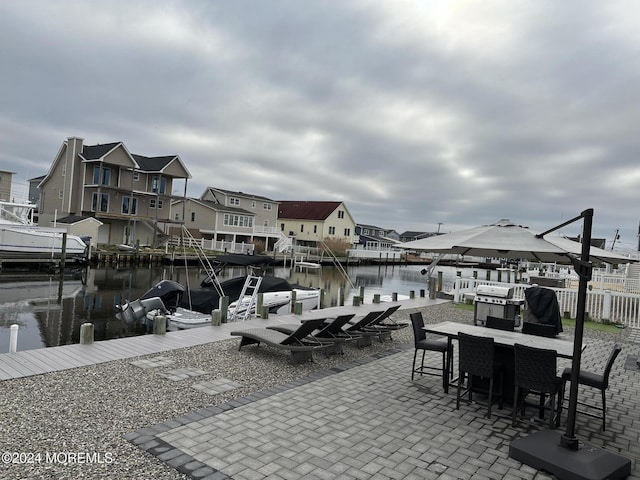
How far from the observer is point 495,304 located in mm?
12727

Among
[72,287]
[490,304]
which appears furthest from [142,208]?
[490,304]

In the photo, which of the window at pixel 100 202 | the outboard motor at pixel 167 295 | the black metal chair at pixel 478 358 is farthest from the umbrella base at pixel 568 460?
the window at pixel 100 202

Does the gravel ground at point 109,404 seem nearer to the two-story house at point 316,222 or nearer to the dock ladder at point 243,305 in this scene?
the dock ladder at point 243,305

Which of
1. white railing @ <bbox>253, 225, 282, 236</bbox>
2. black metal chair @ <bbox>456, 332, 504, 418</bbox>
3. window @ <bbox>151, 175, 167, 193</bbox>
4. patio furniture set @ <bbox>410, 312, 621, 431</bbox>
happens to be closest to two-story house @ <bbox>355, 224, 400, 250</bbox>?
white railing @ <bbox>253, 225, 282, 236</bbox>

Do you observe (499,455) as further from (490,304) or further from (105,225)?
(105,225)

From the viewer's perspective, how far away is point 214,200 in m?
53.7

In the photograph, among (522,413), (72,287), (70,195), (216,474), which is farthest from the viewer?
(70,195)

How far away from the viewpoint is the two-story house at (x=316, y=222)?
62844 mm

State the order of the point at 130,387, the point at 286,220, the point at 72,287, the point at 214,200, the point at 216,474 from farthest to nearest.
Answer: the point at 286,220 < the point at 214,200 < the point at 72,287 < the point at 130,387 < the point at 216,474

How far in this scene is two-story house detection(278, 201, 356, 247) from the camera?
6284 centimetres

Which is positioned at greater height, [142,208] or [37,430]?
[142,208]

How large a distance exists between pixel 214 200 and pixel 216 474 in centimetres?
5178

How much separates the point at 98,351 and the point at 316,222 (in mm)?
55464

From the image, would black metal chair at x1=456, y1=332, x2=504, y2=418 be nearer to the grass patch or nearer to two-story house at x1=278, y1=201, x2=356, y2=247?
the grass patch
